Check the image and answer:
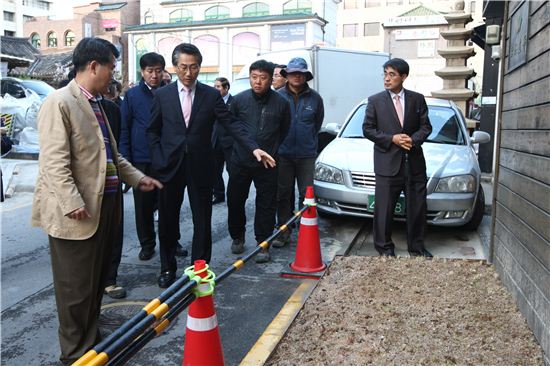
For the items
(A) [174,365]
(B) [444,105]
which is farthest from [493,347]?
(B) [444,105]

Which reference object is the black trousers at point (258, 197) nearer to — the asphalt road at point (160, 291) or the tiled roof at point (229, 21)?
the asphalt road at point (160, 291)

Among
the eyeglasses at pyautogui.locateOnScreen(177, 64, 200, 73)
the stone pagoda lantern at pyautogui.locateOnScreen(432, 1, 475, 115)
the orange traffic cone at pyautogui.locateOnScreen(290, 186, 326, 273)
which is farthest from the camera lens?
the stone pagoda lantern at pyautogui.locateOnScreen(432, 1, 475, 115)

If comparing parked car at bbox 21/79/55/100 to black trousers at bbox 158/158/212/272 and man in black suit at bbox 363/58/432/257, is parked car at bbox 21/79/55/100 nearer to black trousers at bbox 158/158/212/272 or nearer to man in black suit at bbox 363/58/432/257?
black trousers at bbox 158/158/212/272

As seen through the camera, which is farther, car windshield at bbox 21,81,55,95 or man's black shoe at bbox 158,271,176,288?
car windshield at bbox 21,81,55,95

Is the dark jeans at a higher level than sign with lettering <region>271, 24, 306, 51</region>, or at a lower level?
lower

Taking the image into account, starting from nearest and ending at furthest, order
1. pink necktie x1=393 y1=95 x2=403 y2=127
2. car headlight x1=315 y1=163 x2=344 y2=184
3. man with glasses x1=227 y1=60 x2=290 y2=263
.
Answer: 1. pink necktie x1=393 y1=95 x2=403 y2=127
2. man with glasses x1=227 y1=60 x2=290 y2=263
3. car headlight x1=315 y1=163 x2=344 y2=184

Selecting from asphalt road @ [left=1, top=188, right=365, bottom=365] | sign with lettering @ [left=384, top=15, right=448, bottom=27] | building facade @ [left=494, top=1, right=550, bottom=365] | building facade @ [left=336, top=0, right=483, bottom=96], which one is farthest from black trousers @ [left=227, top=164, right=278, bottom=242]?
sign with lettering @ [left=384, top=15, right=448, bottom=27]

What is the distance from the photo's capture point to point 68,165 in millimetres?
2871

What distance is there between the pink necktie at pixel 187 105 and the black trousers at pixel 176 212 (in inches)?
14.9

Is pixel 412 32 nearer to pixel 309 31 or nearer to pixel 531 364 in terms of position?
pixel 531 364

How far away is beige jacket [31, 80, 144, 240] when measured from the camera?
284 centimetres

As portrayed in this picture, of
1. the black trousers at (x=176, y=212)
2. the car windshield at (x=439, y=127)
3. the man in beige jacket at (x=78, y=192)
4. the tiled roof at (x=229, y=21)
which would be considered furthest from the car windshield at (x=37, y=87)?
the tiled roof at (x=229, y=21)

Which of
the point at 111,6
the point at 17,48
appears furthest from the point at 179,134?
the point at 111,6

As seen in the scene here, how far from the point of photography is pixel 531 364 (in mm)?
3014
